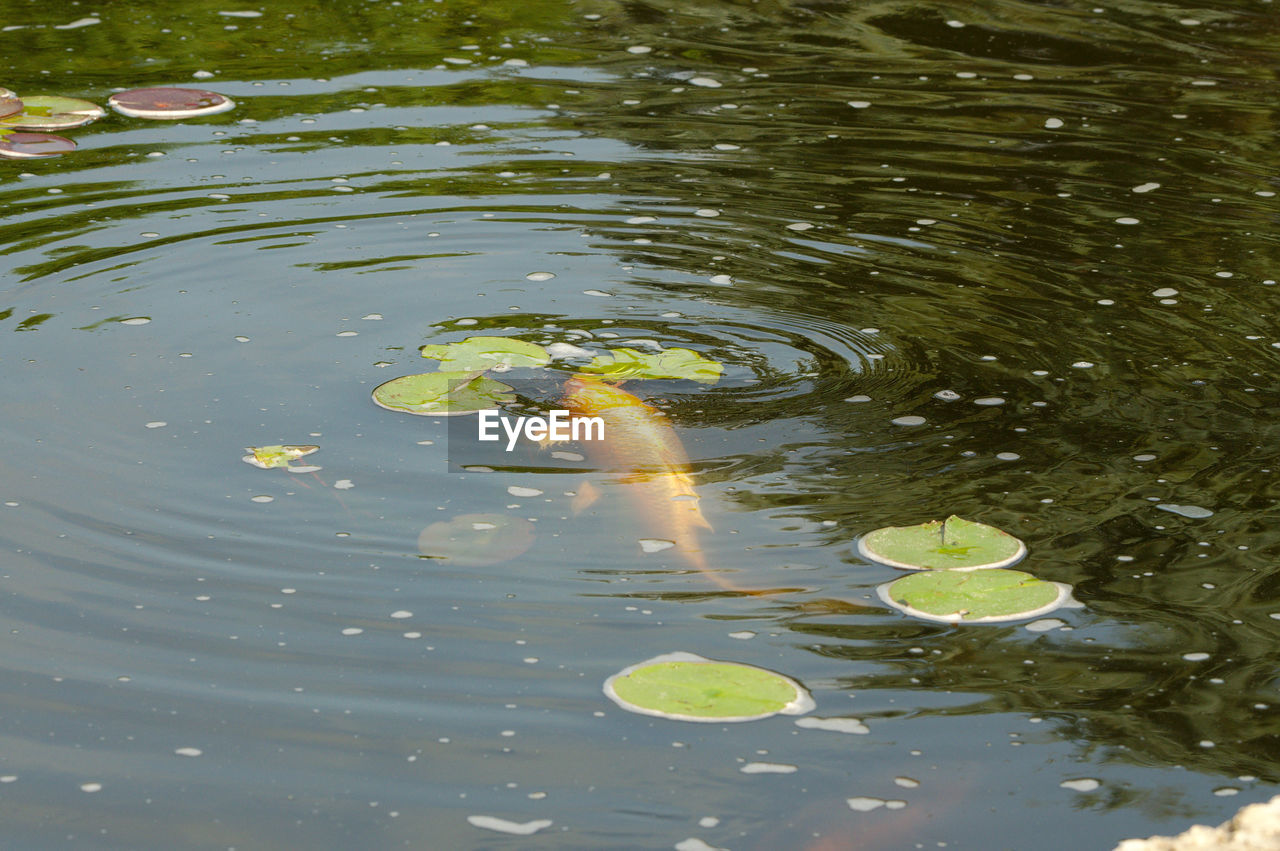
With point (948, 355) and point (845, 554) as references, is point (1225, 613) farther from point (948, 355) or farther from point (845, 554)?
point (948, 355)

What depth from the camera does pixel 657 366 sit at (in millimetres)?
3656

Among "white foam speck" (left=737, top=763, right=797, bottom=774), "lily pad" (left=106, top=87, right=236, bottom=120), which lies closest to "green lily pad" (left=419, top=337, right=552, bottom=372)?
"white foam speck" (left=737, top=763, right=797, bottom=774)

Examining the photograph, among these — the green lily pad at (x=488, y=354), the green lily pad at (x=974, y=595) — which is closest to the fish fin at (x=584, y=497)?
the green lily pad at (x=488, y=354)

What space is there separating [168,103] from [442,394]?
10.5 ft

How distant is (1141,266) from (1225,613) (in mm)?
2032

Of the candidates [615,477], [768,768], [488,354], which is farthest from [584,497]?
[768,768]

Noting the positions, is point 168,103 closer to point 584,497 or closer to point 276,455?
point 276,455

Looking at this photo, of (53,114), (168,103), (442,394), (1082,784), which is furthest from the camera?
(168,103)

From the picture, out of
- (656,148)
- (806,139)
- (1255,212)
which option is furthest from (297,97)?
(1255,212)

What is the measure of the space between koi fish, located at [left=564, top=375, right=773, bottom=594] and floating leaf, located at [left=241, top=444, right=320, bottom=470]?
0.72 m

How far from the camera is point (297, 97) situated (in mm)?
6078

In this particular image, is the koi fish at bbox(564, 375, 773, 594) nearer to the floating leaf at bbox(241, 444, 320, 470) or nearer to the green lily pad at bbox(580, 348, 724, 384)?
the green lily pad at bbox(580, 348, 724, 384)

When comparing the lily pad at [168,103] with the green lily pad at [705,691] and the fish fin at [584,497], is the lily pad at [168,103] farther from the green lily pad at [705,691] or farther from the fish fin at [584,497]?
the green lily pad at [705,691]

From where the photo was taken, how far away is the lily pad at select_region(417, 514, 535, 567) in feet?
9.29
